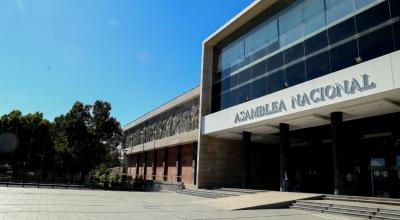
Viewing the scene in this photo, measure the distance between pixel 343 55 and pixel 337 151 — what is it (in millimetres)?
4881

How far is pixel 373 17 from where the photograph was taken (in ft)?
50.6

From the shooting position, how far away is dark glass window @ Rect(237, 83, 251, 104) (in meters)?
23.4

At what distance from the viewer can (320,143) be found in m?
27.1

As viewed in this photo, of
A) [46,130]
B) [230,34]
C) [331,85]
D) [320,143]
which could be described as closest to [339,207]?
[331,85]

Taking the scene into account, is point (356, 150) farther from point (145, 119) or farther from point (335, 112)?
point (145, 119)

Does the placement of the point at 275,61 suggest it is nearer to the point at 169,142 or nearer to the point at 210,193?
the point at 210,193

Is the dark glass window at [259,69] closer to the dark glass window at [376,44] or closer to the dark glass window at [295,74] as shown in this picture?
the dark glass window at [295,74]

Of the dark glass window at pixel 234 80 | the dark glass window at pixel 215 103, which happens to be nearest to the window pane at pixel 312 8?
the dark glass window at pixel 234 80

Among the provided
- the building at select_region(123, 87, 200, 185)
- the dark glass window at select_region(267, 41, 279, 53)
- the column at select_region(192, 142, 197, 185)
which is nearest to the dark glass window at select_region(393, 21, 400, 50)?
the dark glass window at select_region(267, 41, 279, 53)

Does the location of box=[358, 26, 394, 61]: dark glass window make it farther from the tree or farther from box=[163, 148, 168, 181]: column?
the tree

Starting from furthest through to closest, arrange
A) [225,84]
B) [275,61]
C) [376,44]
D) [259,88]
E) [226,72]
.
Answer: [226,72]
[225,84]
[259,88]
[275,61]
[376,44]

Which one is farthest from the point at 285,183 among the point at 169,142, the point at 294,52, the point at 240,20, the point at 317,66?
the point at 169,142

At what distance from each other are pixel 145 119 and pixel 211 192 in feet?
77.5

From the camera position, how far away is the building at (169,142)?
30703 mm
